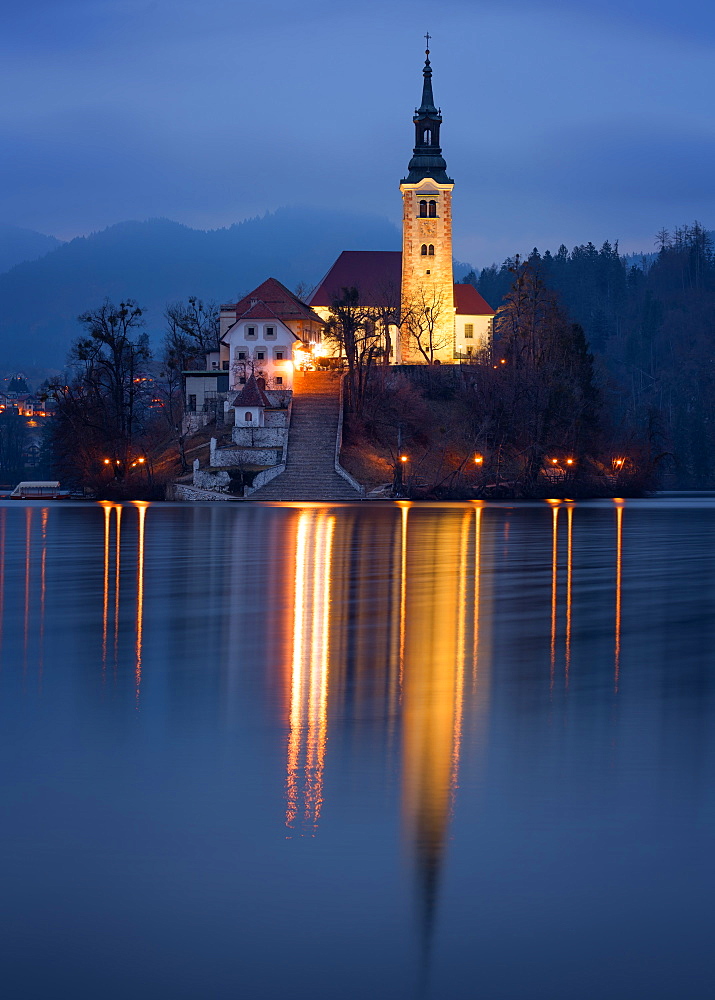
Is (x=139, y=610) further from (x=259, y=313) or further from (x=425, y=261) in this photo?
(x=425, y=261)

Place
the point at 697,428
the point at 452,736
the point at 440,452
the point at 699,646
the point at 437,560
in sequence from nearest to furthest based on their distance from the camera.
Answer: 1. the point at 452,736
2. the point at 699,646
3. the point at 437,560
4. the point at 440,452
5. the point at 697,428

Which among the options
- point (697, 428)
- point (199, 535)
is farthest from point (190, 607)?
point (697, 428)

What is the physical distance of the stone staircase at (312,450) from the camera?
229 feet

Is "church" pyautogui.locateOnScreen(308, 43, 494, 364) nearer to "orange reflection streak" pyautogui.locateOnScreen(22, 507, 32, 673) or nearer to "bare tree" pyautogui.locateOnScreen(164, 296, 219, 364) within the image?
"bare tree" pyautogui.locateOnScreen(164, 296, 219, 364)

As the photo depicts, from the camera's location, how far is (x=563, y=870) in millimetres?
7238

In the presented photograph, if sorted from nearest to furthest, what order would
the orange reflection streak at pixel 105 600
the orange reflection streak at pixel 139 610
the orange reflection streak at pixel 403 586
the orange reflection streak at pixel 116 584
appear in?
the orange reflection streak at pixel 139 610 < the orange reflection streak at pixel 403 586 < the orange reflection streak at pixel 105 600 < the orange reflection streak at pixel 116 584

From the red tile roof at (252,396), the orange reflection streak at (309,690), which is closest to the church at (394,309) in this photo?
the red tile roof at (252,396)

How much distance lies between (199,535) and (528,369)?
44037 mm

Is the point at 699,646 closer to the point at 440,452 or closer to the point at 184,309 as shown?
the point at 440,452

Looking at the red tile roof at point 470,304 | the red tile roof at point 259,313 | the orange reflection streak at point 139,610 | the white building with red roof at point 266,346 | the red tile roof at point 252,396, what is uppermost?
the red tile roof at point 470,304

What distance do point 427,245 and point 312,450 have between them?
27.1 metres

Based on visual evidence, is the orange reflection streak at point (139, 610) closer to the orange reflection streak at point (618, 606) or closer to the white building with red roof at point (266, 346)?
the orange reflection streak at point (618, 606)

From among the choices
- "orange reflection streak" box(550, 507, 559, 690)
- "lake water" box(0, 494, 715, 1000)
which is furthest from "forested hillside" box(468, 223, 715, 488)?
"lake water" box(0, 494, 715, 1000)

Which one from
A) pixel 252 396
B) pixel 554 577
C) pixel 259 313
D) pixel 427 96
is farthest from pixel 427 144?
pixel 554 577
